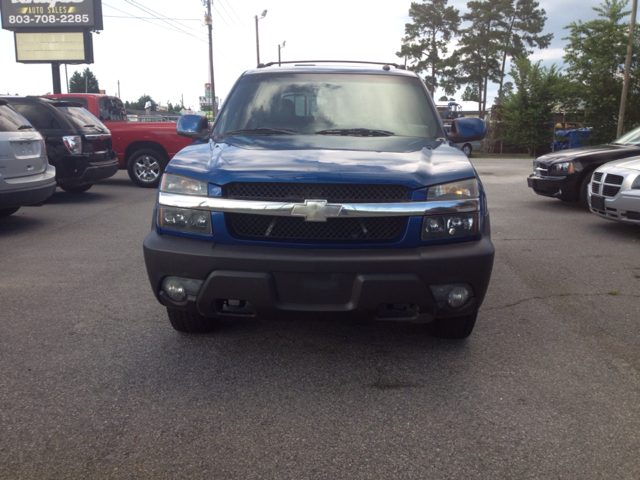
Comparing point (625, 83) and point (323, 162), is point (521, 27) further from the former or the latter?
point (323, 162)

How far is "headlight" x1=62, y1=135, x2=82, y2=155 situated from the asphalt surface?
559 cm

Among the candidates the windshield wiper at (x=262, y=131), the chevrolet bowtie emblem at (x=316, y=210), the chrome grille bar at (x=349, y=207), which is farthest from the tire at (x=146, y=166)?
the chevrolet bowtie emblem at (x=316, y=210)

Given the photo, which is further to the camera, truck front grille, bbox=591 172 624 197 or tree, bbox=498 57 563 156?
tree, bbox=498 57 563 156

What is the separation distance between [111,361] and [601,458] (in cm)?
258

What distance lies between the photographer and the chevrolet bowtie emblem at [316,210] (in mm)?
3156

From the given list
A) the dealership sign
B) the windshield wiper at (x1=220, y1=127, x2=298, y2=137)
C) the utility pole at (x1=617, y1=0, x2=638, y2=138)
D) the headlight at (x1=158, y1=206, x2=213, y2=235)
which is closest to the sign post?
Answer: the dealership sign

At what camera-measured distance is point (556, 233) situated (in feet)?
26.0

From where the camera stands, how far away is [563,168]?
998 centimetres

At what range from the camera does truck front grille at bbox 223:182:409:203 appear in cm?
322

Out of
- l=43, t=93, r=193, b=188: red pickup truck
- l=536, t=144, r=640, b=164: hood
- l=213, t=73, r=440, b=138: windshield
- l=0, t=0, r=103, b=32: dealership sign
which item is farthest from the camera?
l=0, t=0, r=103, b=32: dealership sign

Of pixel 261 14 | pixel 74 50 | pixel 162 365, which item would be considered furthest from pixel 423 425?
pixel 261 14

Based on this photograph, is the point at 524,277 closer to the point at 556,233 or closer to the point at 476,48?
the point at 556,233

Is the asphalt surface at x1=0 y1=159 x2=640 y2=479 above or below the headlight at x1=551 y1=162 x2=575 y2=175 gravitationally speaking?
below

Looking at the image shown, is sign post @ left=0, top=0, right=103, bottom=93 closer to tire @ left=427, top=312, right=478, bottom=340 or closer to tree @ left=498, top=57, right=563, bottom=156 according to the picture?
tree @ left=498, top=57, right=563, bottom=156
